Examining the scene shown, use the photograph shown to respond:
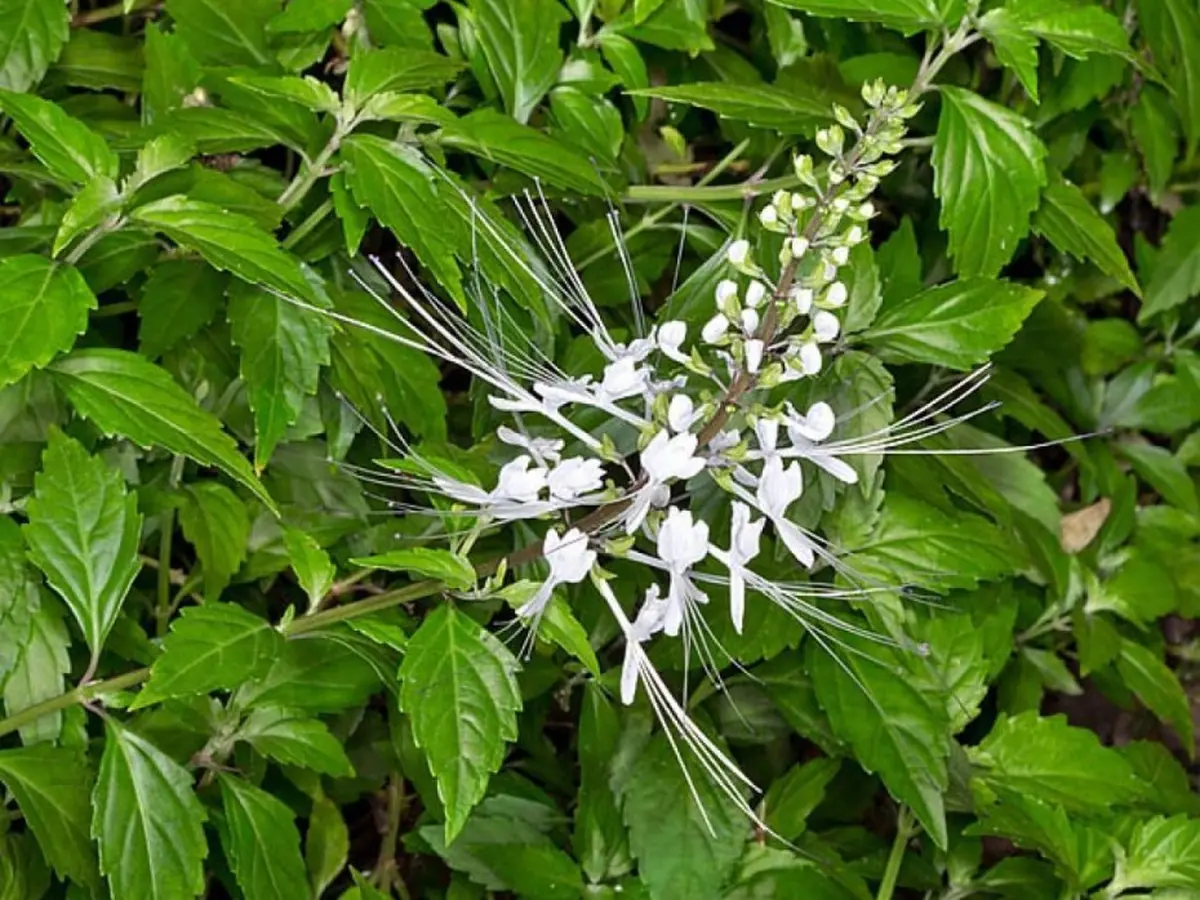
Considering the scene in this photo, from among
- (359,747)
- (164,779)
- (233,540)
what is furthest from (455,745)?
(359,747)

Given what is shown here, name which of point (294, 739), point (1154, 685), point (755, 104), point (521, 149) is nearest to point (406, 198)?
point (521, 149)

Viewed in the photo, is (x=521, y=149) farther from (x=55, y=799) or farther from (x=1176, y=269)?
(x=1176, y=269)

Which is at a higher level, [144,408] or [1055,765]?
[144,408]

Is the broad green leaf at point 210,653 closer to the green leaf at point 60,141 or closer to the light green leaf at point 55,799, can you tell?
the light green leaf at point 55,799

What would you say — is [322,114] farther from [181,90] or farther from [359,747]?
[359,747]

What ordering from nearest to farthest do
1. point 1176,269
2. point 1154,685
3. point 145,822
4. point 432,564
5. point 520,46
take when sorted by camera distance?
point 432,564 → point 145,822 → point 520,46 → point 1154,685 → point 1176,269

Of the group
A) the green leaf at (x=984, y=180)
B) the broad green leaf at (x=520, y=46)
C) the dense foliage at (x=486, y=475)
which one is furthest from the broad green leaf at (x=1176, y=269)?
the broad green leaf at (x=520, y=46)

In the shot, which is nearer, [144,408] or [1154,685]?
[144,408]

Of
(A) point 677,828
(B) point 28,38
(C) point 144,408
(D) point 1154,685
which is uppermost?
(B) point 28,38

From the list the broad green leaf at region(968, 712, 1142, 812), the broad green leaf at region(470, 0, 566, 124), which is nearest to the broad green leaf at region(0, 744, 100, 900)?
the broad green leaf at region(470, 0, 566, 124)
